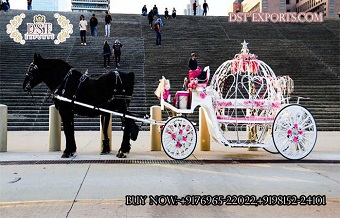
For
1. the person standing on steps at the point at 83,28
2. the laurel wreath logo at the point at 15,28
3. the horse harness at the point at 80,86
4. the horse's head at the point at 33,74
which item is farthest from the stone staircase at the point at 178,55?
the horse harness at the point at 80,86

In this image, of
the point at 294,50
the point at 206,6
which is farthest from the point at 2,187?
the point at 206,6

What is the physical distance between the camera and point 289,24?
3256 centimetres

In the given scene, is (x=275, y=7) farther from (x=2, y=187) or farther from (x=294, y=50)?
(x=2, y=187)

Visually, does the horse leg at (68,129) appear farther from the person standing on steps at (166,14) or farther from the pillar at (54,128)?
the person standing on steps at (166,14)

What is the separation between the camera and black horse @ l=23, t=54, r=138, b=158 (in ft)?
30.0

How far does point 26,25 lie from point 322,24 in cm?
2154

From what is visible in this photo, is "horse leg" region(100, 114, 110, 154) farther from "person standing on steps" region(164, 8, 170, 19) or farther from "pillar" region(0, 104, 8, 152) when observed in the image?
"person standing on steps" region(164, 8, 170, 19)

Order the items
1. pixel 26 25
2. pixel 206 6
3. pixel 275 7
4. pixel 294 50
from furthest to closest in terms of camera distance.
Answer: pixel 275 7, pixel 206 6, pixel 26 25, pixel 294 50

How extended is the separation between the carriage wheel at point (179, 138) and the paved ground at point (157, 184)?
329 millimetres

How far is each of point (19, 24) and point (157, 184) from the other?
83.9 ft

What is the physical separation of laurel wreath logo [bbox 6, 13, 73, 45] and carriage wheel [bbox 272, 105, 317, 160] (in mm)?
19776

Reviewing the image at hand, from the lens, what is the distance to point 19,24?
95.1 ft

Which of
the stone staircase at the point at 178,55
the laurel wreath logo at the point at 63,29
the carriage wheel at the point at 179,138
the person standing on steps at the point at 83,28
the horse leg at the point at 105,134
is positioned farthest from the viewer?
the laurel wreath logo at the point at 63,29

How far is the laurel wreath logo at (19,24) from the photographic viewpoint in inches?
1022
